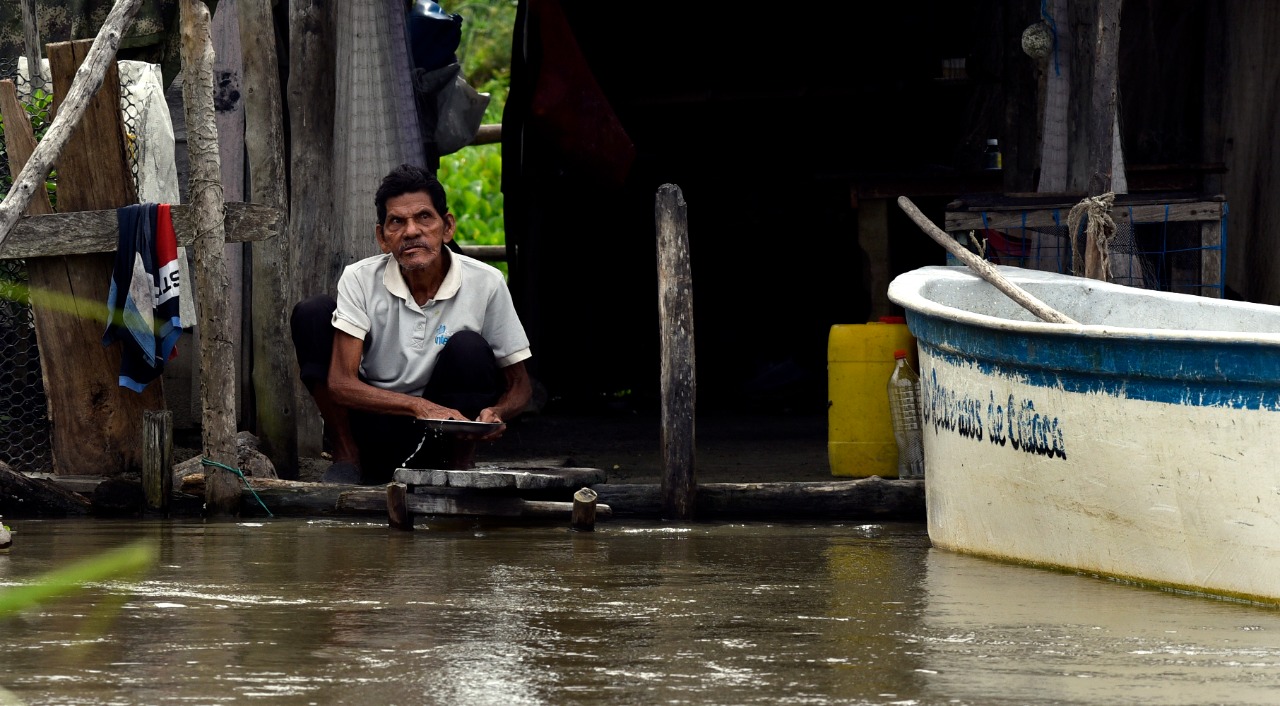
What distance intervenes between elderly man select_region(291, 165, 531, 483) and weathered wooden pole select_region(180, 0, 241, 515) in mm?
297

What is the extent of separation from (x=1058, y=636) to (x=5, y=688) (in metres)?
2.21

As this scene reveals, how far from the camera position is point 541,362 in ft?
34.8

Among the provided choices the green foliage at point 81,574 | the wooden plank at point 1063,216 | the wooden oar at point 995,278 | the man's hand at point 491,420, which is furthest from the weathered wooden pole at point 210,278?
the wooden plank at point 1063,216

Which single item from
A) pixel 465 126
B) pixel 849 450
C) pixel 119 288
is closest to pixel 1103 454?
pixel 849 450

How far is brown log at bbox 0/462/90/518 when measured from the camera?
6066 millimetres

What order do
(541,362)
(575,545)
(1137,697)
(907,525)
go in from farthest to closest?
(541,362)
(907,525)
(575,545)
(1137,697)

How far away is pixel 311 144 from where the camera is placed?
276 inches

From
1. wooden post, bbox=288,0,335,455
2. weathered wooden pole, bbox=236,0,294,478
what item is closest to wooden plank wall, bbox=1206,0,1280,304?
wooden post, bbox=288,0,335,455

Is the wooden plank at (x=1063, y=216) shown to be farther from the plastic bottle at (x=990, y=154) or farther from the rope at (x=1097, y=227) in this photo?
the plastic bottle at (x=990, y=154)

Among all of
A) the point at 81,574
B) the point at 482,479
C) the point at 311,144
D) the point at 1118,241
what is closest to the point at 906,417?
the point at 1118,241

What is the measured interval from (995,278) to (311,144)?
3.01 meters

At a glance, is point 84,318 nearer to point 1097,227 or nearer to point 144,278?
point 144,278

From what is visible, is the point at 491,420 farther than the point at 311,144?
No

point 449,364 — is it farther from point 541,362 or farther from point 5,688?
point 541,362
